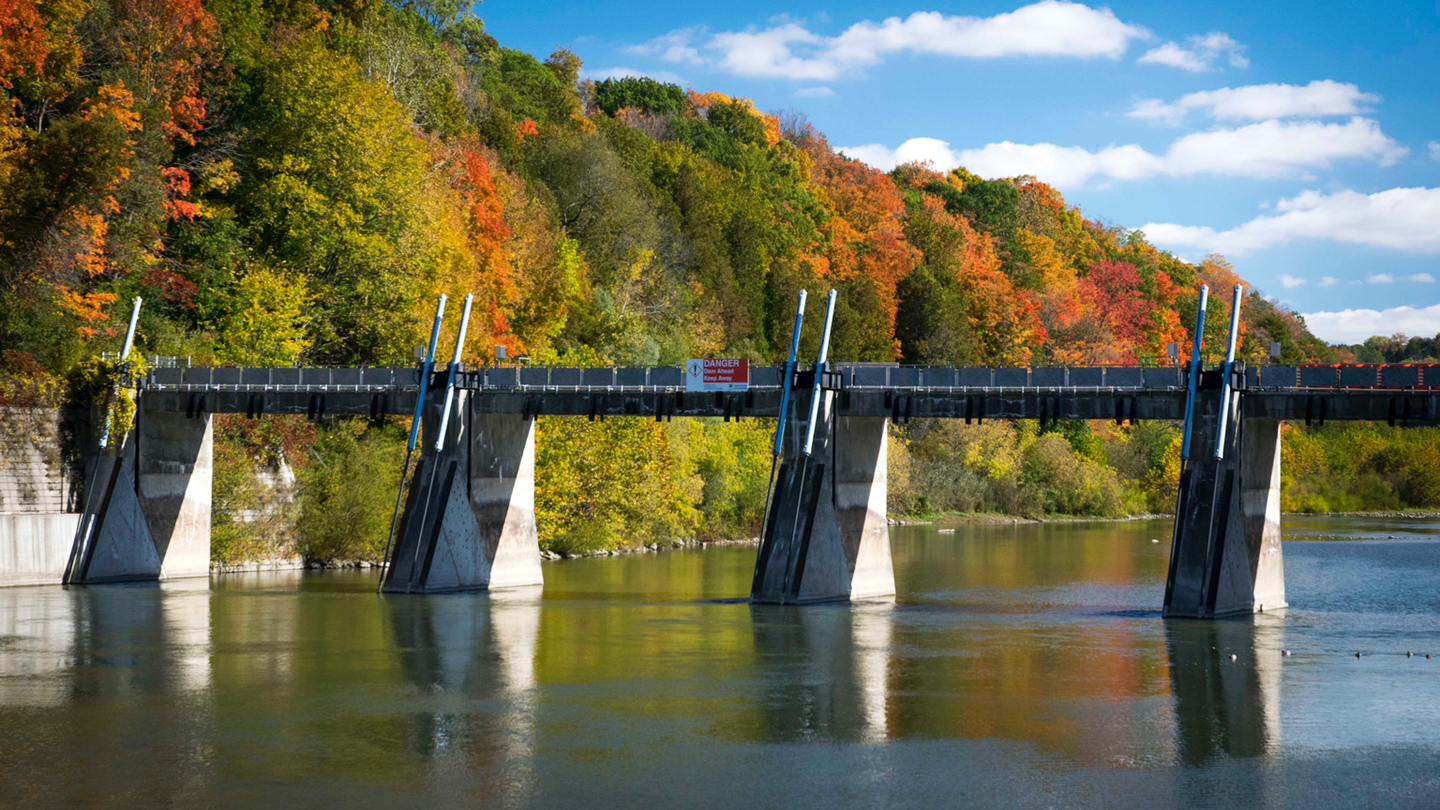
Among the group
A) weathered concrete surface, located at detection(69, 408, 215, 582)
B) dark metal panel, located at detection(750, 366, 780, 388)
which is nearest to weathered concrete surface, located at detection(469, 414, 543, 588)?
dark metal panel, located at detection(750, 366, 780, 388)

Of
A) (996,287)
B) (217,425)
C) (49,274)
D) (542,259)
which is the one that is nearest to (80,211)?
(49,274)

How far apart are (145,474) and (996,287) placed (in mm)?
108842

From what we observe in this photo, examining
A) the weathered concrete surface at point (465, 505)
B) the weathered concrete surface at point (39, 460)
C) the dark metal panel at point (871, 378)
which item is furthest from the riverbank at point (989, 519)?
the weathered concrete surface at point (39, 460)

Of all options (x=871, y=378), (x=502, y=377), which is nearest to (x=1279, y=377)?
(x=871, y=378)

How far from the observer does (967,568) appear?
3243 inches

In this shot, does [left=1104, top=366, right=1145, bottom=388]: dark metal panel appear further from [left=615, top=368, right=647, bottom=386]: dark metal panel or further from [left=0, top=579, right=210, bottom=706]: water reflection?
[left=0, top=579, right=210, bottom=706]: water reflection

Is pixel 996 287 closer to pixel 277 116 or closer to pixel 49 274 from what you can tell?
pixel 277 116

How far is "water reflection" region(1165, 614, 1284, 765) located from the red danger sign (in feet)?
62.1

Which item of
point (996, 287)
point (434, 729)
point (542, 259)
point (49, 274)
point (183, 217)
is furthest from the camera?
point (996, 287)

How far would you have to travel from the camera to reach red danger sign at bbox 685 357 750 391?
59562 mm

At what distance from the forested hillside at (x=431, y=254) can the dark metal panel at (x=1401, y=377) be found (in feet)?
144

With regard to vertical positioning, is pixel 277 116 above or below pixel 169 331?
above

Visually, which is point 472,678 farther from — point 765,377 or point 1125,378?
point 1125,378

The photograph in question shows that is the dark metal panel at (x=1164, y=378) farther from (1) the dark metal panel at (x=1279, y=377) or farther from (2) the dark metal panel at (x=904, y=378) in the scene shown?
(2) the dark metal panel at (x=904, y=378)
